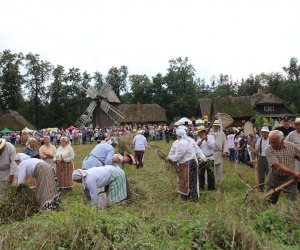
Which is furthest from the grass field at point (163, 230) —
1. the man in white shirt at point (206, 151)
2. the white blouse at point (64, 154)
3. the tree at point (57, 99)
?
the tree at point (57, 99)

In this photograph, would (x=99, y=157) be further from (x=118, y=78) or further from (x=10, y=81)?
(x=118, y=78)

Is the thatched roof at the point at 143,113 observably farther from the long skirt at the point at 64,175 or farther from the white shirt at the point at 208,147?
the white shirt at the point at 208,147

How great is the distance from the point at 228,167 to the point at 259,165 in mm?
4232

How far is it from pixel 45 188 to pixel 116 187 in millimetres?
1335

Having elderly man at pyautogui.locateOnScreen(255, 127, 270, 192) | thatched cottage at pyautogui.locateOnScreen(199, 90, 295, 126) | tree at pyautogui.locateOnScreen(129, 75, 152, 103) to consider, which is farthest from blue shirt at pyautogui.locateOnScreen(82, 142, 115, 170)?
tree at pyautogui.locateOnScreen(129, 75, 152, 103)

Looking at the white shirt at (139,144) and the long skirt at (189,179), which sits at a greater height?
the white shirt at (139,144)

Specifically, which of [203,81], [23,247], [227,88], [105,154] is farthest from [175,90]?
[23,247]

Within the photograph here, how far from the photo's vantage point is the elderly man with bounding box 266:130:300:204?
6230 mm

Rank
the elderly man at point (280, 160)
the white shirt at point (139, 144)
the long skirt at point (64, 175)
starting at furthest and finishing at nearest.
Result: the white shirt at point (139, 144), the long skirt at point (64, 175), the elderly man at point (280, 160)

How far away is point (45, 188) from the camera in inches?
290

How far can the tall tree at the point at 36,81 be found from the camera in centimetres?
6706

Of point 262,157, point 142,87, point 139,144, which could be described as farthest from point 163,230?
point 142,87

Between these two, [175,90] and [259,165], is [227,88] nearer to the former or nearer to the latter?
[175,90]

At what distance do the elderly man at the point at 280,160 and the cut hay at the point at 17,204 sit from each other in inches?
155
